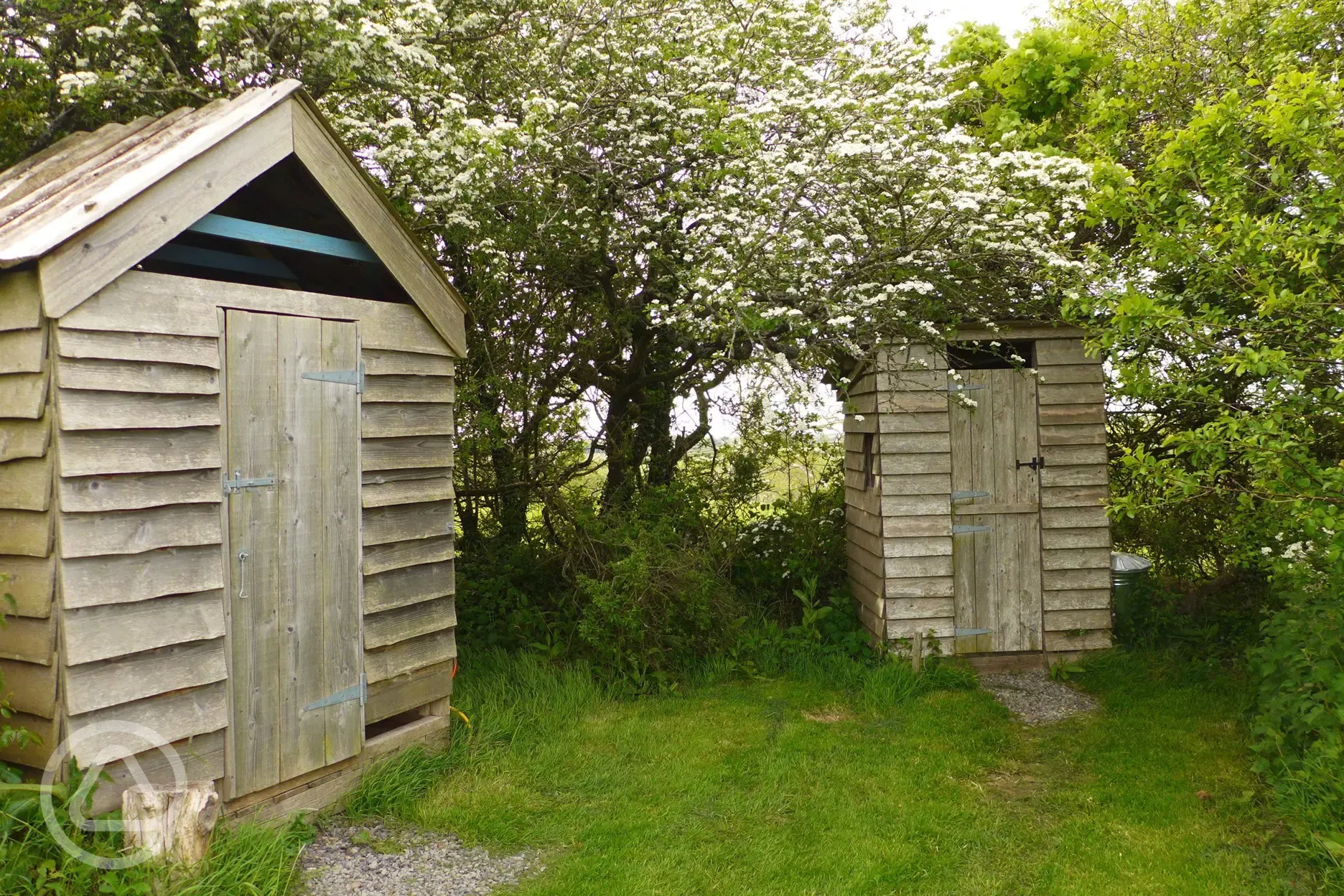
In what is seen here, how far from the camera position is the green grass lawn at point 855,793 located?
432 centimetres

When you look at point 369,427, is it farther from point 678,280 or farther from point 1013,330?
point 1013,330

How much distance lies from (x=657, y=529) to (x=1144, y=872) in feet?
13.4

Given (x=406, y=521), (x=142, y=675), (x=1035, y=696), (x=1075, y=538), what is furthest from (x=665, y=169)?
(x=142, y=675)

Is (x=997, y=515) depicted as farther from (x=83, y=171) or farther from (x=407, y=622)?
(x=83, y=171)

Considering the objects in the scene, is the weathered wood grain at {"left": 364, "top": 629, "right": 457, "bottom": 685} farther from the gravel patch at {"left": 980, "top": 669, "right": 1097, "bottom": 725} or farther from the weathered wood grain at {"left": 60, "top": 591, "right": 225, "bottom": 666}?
the gravel patch at {"left": 980, "top": 669, "right": 1097, "bottom": 725}

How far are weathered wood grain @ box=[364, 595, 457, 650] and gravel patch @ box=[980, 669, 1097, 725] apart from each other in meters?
4.17

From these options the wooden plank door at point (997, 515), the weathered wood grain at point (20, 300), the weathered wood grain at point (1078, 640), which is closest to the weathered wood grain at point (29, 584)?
the weathered wood grain at point (20, 300)

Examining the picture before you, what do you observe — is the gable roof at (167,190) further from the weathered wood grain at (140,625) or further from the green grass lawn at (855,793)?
the green grass lawn at (855,793)

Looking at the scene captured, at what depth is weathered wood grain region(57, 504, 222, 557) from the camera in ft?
11.8

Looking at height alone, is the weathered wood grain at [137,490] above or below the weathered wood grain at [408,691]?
above

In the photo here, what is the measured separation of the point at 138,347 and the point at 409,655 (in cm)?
231

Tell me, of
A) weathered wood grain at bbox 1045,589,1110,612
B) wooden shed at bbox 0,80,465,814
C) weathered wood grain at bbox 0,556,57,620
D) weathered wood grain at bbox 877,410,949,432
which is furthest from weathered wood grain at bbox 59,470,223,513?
weathered wood grain at bbox 1045,589,1110,612

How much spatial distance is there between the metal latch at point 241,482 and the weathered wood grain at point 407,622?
39.5 inches

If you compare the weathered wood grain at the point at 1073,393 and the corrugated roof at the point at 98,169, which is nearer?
the corrugated roof at the point at 98,169
